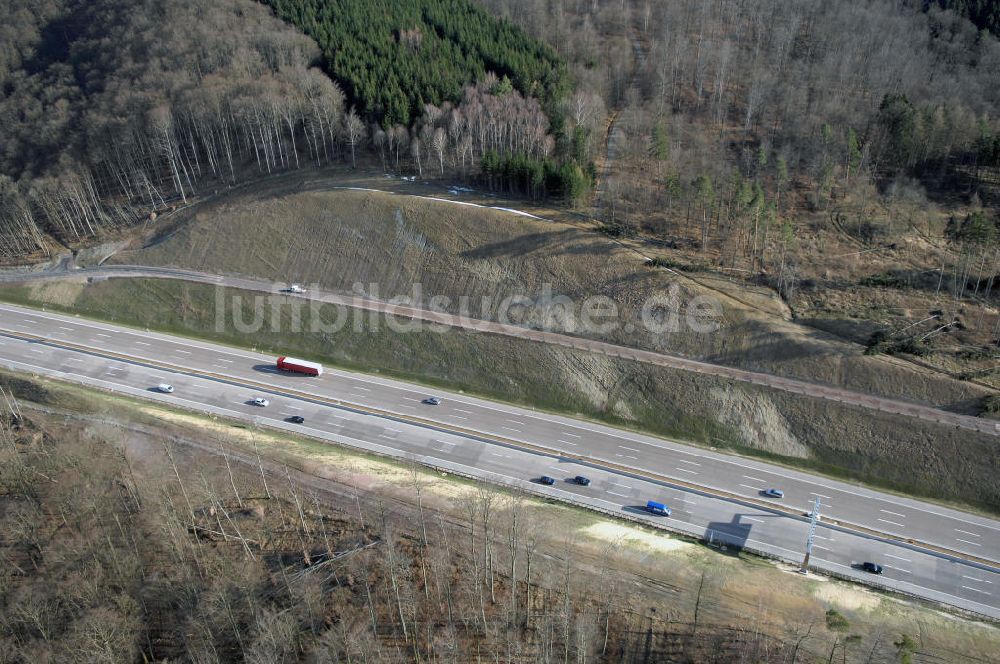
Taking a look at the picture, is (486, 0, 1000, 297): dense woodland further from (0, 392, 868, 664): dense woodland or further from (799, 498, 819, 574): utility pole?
(0, 392, 868, 664): dense woodland

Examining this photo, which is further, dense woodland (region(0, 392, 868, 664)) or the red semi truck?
the red semi truck

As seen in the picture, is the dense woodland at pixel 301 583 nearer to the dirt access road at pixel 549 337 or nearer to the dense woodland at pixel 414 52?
the dirt access road at pixel 549 337

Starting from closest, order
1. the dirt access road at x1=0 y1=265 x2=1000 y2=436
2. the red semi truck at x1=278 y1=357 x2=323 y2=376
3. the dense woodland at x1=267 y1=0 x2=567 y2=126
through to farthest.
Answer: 1. the dirt access road at x1=0 y1=265 x2=1000 y2=436
2. the red semi truck at x1=278 y1=357 x2=323 y2=376
3. the dense woodland at x1=267 y1=0 x2=567 y2=126

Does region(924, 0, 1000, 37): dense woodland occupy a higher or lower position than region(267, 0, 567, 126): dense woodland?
higher

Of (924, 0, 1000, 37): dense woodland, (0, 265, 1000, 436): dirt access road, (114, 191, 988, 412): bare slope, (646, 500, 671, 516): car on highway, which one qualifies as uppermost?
(924, 0, 1000, 37): dense woodland

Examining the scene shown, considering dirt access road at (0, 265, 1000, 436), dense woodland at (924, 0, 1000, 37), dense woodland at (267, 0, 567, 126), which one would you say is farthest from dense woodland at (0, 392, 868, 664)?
dense woodland at (924, 0, 1000, 37)

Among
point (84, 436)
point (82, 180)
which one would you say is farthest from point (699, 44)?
point (84, 436)

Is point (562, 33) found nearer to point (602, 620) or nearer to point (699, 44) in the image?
point (699, 44)
